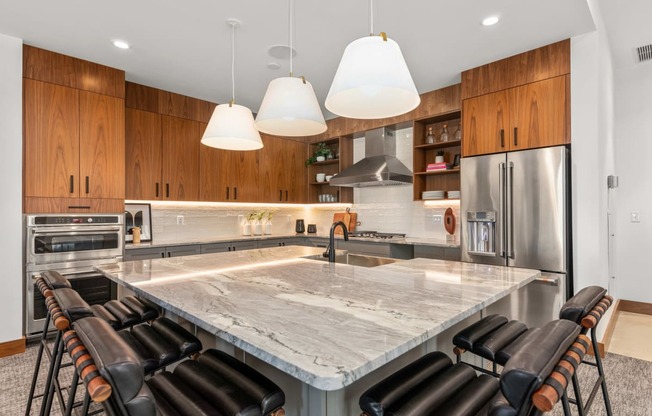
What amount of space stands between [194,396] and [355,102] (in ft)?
4.76

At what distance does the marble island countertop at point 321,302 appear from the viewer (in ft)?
2.80

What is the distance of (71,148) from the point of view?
10.8 feet

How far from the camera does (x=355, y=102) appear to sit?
1.79m

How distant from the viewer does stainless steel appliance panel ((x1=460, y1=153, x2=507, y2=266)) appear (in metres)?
3.26

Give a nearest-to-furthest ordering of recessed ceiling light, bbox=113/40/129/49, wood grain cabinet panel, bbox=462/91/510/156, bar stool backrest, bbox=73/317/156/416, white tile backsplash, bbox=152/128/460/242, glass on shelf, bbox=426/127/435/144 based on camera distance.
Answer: bar stool backrest, bbox=73/317/156/416 < recessed ceiling light, bbox=113/40/129/49 < wood grain cabinet panel, bbox=462/91/510/156 < glass on shelf, bbox=426/127/435/144 < white tile backsplash, bbox=152/128/460/242

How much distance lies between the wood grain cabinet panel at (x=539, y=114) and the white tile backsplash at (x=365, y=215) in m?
1.28

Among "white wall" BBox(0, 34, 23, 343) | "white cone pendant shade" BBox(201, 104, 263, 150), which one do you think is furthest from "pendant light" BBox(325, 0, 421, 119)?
"white wall" BBox(0, 34, 23, 343)

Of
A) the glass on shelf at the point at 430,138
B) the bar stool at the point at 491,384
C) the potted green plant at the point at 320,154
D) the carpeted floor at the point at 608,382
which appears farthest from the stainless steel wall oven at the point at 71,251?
the glass on shelf at the point at 430,138

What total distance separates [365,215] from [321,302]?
4.06 metres

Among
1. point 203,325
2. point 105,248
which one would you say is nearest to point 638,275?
point 203,325

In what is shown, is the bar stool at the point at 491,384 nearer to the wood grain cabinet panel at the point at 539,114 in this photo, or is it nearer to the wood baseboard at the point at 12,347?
the wood grain cabinet panel at the point at 539,114

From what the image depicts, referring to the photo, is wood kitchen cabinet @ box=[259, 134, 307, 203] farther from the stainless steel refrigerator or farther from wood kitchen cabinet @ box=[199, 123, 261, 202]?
the stainless steel refrigerator

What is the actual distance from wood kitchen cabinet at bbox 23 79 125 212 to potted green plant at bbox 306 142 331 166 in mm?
2825

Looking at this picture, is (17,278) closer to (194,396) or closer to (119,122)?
(119,122)
